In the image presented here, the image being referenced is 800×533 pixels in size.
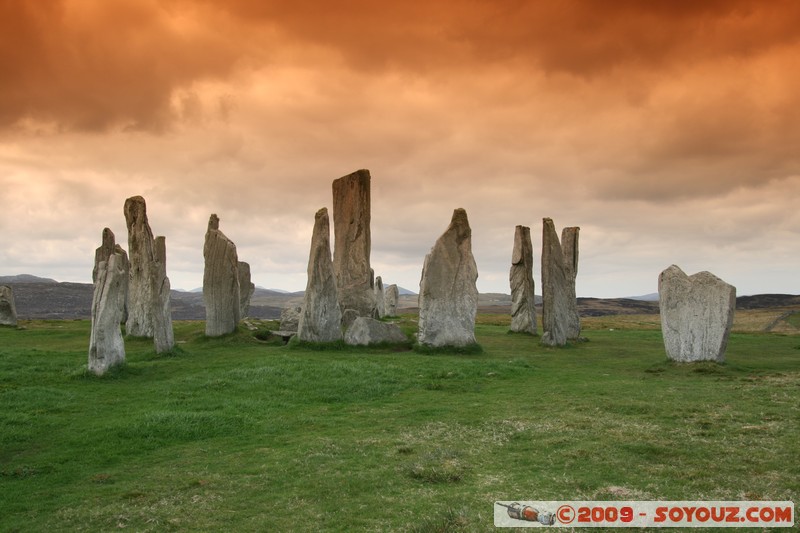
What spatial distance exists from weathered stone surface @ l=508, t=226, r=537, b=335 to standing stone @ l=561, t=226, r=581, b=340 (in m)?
3.48

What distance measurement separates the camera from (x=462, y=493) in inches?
356

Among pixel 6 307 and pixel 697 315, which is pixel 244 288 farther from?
pixel 697 315

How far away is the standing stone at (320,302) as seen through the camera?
28266mm

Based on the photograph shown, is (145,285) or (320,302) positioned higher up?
(145,285)

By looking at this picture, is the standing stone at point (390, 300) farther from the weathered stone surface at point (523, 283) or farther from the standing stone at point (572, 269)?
the standing stone at point (572, 269)

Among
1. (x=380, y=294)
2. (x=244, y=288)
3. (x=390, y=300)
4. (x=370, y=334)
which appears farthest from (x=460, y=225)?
(x=390, y=300)

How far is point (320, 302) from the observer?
1117 inches

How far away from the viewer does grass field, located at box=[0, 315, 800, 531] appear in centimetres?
888

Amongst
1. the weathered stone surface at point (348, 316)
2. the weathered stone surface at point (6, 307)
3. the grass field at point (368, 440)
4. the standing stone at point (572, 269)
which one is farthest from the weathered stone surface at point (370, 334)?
the weathered stone surface at point (6, 307)

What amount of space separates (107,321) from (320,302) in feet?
33.8

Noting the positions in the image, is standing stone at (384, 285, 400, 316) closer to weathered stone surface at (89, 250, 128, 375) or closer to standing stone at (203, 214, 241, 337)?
standing stone at (203, 214, 241, 337)

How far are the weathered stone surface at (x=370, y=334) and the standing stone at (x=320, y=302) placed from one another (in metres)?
0.72

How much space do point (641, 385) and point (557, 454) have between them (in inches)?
350

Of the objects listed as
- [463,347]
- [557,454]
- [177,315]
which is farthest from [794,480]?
[177,315]
